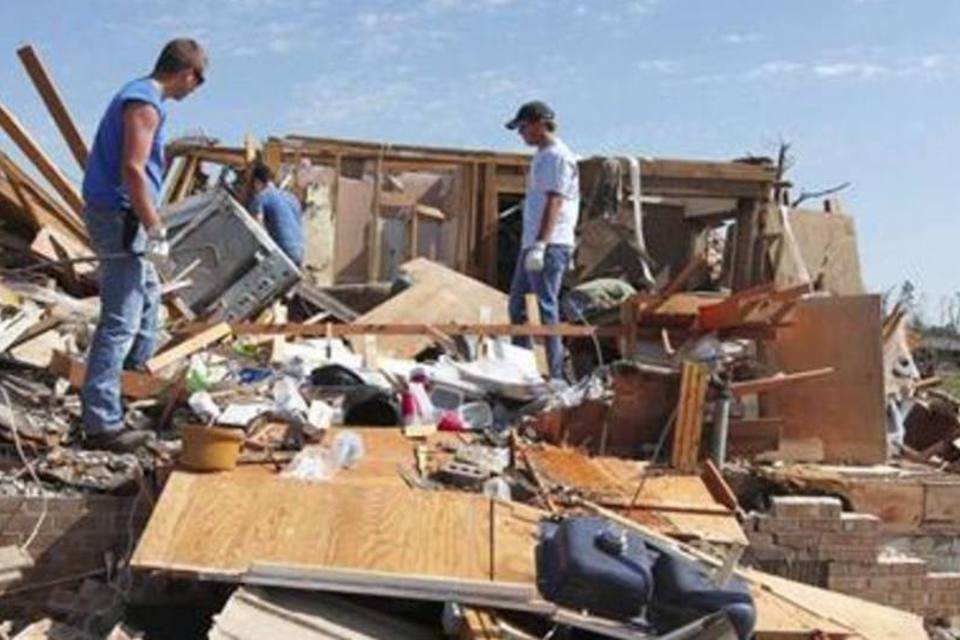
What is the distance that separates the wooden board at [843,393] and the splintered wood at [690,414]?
0.78 metres

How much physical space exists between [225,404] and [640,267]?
18.7 ft

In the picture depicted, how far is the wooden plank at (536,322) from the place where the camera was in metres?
7.18

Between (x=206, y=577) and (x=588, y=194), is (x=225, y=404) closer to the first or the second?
(x=206, y=577)

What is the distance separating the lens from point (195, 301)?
8.05 meters

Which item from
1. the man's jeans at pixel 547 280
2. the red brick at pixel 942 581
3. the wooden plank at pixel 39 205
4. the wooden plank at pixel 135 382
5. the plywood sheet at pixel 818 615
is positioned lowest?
the red brick at pixel 942 581

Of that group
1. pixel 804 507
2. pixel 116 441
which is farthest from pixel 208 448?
pixel 804 507

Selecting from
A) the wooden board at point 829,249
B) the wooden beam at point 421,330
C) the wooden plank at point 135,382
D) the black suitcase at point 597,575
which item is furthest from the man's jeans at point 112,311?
the wooden board at point 829,249

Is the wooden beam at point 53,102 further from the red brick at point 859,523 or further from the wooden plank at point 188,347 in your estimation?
the red brick at point 859,523

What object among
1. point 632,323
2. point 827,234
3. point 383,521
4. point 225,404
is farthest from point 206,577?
point 827,234

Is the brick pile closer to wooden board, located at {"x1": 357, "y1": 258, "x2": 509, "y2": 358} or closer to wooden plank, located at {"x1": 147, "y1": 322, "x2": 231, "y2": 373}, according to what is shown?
wooden plank, located at {"x1": 147, "y1": 322, "x2": 231, "y2": 373}

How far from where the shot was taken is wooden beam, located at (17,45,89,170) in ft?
26.8

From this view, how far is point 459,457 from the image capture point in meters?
5.40

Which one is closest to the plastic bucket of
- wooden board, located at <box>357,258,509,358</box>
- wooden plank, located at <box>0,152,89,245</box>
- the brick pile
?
the brick pile

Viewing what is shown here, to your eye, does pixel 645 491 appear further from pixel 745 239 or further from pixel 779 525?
pixel 745 239
